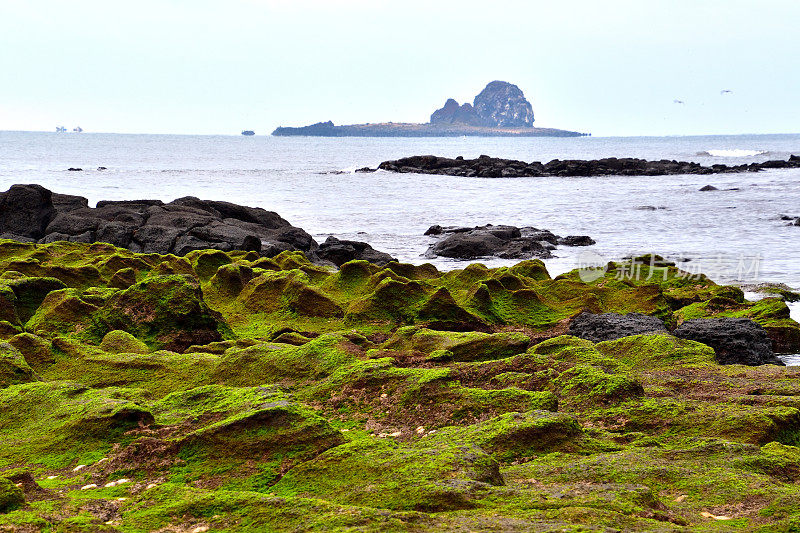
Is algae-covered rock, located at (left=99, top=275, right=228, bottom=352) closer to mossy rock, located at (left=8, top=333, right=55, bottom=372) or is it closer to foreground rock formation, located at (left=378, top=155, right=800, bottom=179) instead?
mossy rock, located at (left=8, top=333, right=55, bottom=372)

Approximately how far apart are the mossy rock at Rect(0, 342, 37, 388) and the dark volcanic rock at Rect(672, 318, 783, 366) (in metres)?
8.88

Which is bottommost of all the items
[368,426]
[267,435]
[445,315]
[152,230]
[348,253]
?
[348,253]

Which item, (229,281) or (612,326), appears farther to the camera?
(229,281)

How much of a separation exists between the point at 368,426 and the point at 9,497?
2773 mm

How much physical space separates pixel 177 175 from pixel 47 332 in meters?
75.4

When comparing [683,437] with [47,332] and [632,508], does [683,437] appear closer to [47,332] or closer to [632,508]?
[632,508]

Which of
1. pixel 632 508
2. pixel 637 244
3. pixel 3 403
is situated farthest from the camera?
pixel 637 244

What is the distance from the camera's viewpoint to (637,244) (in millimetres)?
31781

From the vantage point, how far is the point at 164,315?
→ 32.5 feet

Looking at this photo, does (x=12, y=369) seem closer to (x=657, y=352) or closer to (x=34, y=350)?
(x=34, y=350)

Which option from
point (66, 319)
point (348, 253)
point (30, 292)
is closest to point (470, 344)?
point (66, 319)

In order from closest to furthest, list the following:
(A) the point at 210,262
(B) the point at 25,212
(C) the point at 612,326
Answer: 1. (C) the point at 612,326
2. (A) the point at 210,262
3. (B) the point at 25,212

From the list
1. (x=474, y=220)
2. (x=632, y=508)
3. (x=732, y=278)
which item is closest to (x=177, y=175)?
(x=474, y=220)

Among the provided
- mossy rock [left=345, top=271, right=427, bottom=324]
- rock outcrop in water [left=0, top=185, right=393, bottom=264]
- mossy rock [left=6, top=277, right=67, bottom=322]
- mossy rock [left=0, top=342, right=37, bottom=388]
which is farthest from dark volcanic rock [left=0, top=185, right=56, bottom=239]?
mossy rock [left=0, top=342, right=37, bottom=388]
